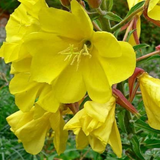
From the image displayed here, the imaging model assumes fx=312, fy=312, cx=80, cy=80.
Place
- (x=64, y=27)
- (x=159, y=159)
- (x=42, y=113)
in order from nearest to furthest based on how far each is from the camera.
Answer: (x=64, y=27) < (x=42, y=113) < (x=159, y=159)

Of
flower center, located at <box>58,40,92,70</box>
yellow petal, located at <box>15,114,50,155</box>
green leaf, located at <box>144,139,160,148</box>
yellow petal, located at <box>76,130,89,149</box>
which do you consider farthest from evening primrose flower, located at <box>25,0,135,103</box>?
green leaf, located at <box>144,139,160,148</box>

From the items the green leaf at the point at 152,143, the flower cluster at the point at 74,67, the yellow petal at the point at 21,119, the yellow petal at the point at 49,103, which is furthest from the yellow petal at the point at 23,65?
the green leaf at the point at 152,143

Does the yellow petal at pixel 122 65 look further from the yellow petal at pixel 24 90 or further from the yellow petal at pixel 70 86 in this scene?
the yellow petal at pixel 24 90

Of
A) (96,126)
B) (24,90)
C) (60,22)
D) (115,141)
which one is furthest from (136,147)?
(60,22)

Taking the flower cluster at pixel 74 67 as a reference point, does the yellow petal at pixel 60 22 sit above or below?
above

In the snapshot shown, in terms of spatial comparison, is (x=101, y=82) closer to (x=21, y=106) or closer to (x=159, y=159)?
(x=21, y=106)

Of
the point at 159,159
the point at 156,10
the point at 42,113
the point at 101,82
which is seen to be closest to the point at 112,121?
the point at 101,82

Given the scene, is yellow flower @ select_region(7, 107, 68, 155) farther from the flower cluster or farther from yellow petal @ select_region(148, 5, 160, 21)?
yellow petal @ select_region(148, 5, 160, 21)
